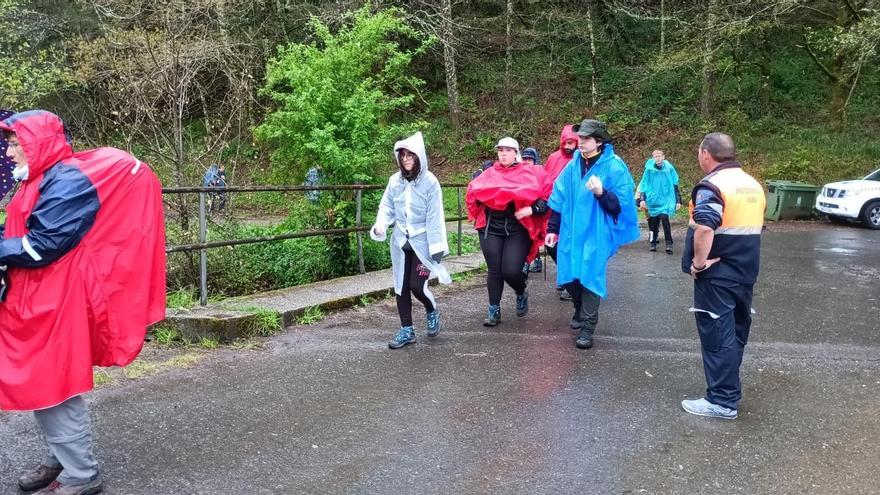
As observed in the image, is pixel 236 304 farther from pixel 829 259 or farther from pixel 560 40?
pixel 560 40

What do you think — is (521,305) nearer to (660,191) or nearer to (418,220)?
(418,220)

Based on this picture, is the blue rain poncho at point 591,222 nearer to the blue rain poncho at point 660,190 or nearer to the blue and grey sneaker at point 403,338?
the blue and grey sneaker at point 403,338

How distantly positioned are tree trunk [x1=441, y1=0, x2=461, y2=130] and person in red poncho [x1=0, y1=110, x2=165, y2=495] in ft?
47.5

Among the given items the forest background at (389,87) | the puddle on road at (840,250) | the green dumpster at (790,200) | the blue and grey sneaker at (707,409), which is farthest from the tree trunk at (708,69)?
the blue and grey sneaker at (707,409)

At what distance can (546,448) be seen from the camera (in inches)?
147

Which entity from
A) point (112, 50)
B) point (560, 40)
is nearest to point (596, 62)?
point (560, 40)

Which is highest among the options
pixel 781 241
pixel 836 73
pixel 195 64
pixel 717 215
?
pixel 836 73

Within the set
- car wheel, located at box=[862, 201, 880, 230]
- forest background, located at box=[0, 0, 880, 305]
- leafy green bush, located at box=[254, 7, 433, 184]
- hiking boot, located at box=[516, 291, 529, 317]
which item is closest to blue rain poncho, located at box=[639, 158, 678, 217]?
forest background, located at box=[0, 0, 880, 305]

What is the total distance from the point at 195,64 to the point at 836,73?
22291 millimetres

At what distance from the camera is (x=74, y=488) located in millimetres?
3109

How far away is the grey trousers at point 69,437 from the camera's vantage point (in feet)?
10.1

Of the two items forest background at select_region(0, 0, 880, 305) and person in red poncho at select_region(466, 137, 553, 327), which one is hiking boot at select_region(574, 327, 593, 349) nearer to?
person in red poncho at select_region(466, 137, 553, 327)

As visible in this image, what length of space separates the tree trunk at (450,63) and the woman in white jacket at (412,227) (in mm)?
11893

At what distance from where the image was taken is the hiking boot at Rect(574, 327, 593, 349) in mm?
5652
